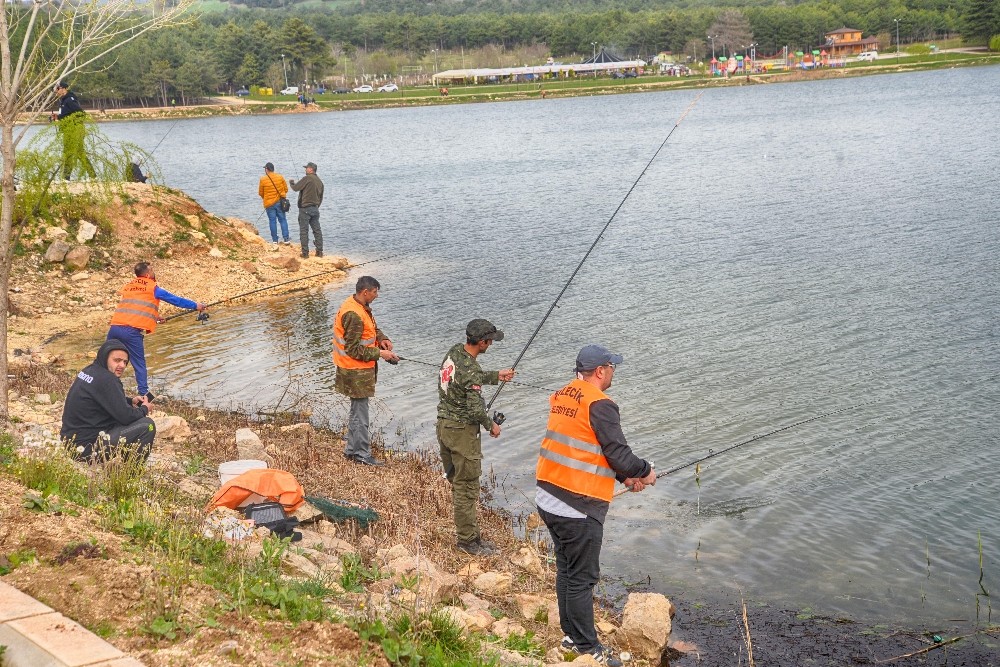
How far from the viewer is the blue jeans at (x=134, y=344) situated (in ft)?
39.7

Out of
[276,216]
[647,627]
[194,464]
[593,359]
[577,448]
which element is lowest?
Answer: [647,627]

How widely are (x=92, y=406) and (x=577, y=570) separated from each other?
4.47m

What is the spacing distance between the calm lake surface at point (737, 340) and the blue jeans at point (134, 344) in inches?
54.7

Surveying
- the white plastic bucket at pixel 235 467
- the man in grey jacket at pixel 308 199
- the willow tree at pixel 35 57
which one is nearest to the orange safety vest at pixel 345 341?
the white plastic bucket at pixel 235 467

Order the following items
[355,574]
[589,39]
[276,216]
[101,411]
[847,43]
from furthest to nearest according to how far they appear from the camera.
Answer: [589,39] < [847,43] < [276,216] < [101,411] < [355,574]

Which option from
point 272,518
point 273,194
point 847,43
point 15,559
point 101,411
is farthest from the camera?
point 847,43

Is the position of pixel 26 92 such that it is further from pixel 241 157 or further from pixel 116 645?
pixel 241 157

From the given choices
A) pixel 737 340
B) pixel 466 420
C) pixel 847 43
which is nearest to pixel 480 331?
pixel 466 420

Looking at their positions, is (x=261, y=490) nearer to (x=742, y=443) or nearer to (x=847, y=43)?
(x=742, y=443)

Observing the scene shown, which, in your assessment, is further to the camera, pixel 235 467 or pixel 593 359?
pixel 235 467

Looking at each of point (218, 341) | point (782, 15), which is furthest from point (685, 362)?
point (782, 15)

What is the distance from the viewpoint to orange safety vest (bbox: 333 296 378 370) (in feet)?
33.5

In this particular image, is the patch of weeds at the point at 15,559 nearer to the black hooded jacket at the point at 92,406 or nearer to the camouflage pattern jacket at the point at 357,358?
the black hooded jacket at the point at 92,406

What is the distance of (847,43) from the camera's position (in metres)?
144
